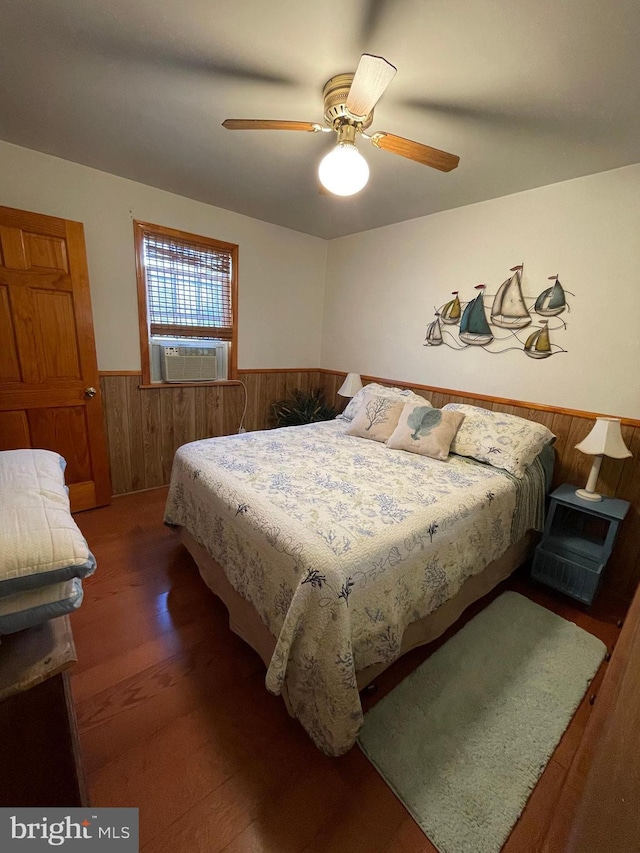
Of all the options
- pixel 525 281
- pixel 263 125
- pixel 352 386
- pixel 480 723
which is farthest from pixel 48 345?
pixel 525 281

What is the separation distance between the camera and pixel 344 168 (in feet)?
4.72

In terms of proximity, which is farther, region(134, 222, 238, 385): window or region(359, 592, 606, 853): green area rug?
region(134, 222, 238, 385): window

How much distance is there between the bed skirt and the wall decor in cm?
132

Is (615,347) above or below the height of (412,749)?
above

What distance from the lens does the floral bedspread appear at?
113 cm

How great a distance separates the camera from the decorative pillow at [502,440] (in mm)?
2055

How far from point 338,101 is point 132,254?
197 centimetres

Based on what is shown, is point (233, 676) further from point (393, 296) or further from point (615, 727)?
point (393, 296)

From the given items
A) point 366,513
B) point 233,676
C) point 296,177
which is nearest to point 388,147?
point 296,177

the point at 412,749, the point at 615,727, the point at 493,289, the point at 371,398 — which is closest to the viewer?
the point at 615,727

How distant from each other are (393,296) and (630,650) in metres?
2.93

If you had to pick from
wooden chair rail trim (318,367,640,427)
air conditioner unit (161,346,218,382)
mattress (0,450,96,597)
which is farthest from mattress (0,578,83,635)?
wooden chair rail trim (318,367,640,427)

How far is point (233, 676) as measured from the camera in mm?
1462

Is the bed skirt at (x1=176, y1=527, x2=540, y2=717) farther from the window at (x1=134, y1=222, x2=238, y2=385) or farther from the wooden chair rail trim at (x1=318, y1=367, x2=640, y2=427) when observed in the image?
the window at (x1=134, y1=222, x2=238, y2=385)
